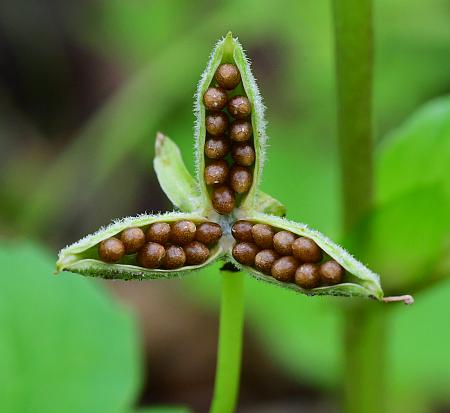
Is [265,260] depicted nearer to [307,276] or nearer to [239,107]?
[307,276]

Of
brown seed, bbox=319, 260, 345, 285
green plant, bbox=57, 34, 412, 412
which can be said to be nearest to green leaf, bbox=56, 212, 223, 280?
green plant, bbox=57, 34, 412, 412

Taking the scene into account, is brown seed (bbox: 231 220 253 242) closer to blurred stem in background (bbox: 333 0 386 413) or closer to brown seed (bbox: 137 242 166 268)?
brown seed (bbox: 137 242 166 268)

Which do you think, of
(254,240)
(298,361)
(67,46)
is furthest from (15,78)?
(254,240)

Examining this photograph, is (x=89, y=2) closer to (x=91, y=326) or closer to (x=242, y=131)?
(x=91, y=326)

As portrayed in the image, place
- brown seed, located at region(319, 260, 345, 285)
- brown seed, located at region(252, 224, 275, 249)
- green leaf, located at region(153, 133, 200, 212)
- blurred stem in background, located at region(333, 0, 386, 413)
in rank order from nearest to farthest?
brown seed, located at region(319, 260, 345, 285) → brown seed, located at region(252, 224, 275, 249) → green leaf, located at region(153, 133, 200, 212) → blurred stem in background, located at region(333, 0, 386, 413)

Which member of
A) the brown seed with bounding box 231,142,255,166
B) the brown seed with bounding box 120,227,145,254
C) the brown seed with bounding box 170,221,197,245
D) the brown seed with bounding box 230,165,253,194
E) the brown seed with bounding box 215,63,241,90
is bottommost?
the brown seed with bounding box 120,227,145,254

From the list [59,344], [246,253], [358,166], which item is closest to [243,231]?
[246,253]
